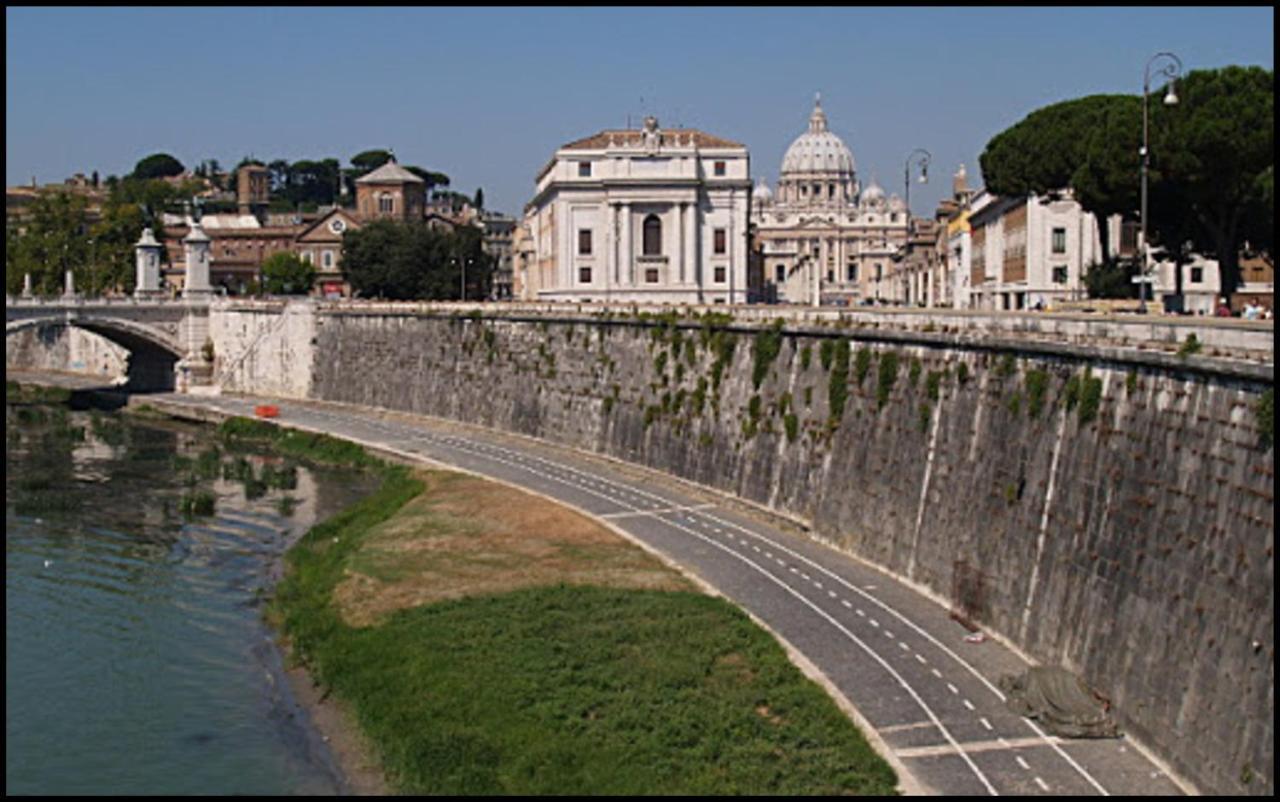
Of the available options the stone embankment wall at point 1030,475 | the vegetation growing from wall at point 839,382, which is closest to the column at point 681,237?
the stone embankment wall at point 1030,475

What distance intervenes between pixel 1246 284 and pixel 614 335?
2364cm

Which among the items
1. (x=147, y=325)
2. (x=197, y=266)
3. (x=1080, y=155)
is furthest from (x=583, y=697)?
(x=197, y=266)

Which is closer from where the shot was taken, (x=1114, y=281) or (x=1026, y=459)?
(x=1026, y=459)

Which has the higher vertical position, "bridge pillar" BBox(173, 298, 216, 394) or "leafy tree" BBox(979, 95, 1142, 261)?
"leafy tree" BBox(979, 95, 1142, 261)

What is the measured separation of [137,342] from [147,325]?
14.7 ft

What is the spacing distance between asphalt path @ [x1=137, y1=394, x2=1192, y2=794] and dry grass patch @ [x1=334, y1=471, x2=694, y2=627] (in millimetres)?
1312

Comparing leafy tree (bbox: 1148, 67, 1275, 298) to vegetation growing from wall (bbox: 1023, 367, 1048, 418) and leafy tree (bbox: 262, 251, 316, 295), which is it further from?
leafy tree (bbox: 262, 251, 316, 295)

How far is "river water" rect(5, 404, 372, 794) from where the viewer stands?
30.5 meters

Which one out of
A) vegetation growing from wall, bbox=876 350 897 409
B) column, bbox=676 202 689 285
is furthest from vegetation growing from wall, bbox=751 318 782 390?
column, bbox=676 202 689 285

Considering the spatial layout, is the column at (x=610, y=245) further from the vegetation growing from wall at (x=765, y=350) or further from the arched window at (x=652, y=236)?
the vegetation growing from wall at (x=765, y=350)

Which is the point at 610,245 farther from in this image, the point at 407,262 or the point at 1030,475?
the point at 1030,475

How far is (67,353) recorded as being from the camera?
11131 cm

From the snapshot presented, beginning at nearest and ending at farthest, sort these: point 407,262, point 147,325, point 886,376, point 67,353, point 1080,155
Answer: point 886,376 < point 1080,155 < point 147,325 < point 67,353 < point 407,262

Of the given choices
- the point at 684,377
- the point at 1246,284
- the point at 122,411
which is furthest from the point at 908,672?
the point at 122,411
